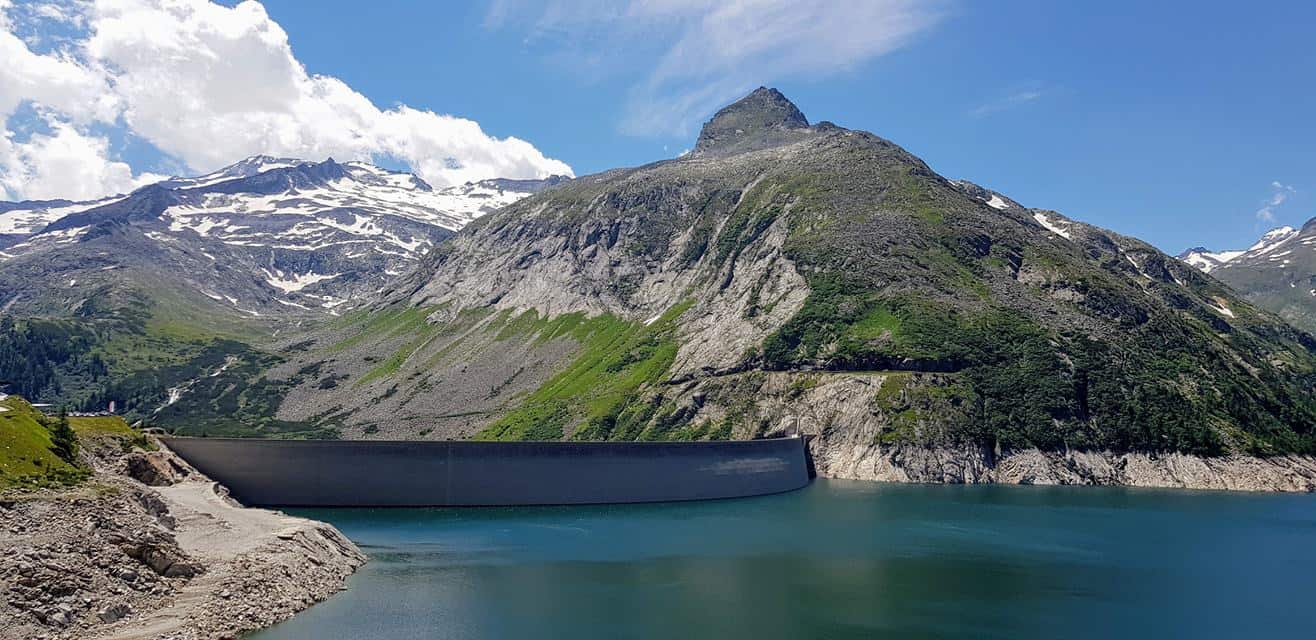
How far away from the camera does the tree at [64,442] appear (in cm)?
5344

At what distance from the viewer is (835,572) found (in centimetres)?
6112

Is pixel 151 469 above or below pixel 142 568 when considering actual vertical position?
above

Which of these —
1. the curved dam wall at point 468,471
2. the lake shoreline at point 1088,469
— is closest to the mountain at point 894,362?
the lake shoreline at point 1088,469

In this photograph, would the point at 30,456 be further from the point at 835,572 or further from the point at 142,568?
the point at 835,572

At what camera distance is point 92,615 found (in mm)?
36062

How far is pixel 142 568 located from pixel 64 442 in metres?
20.2

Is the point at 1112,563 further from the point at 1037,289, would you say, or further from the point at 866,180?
the point at 866,180

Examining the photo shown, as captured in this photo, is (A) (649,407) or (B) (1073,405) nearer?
(B) (1073,405)

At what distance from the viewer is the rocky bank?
35156mm

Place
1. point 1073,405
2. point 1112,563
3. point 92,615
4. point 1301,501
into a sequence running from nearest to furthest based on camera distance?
point 92,615 → point 1112,563 → point 1301,501 → point 1073,405

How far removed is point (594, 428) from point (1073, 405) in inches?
2771

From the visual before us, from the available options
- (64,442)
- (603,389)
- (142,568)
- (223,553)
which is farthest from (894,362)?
(142,568)

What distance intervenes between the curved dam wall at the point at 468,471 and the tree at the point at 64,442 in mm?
26338

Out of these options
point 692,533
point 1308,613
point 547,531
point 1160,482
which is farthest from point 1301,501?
point 547,531
